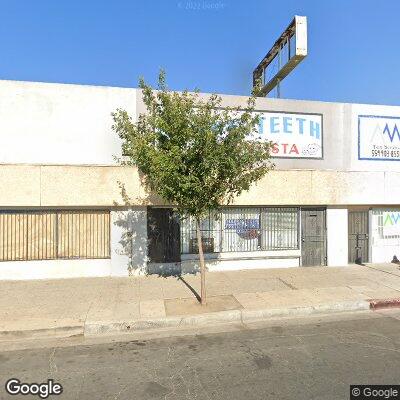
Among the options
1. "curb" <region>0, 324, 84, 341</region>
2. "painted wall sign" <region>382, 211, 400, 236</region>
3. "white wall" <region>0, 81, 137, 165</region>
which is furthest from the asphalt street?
"painted wall sign" <region>382, 211, 400, 236</region>

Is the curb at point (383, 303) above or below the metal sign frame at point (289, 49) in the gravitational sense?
below

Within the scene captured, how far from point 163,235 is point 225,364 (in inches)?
235

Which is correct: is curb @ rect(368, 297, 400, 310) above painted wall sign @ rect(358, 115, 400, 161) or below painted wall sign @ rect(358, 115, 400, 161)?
below

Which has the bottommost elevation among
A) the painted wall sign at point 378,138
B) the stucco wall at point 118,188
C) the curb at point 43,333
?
the curb at point 43,333

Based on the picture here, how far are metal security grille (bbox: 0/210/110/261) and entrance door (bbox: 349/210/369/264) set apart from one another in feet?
27.4

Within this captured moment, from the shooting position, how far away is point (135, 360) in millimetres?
5125

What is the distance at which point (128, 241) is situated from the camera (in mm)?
10273

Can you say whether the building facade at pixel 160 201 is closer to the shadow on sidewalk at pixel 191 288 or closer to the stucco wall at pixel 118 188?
the stucco wall at pixel 118 188

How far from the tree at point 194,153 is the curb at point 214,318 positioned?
771mm

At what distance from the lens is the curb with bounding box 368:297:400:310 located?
7633mm

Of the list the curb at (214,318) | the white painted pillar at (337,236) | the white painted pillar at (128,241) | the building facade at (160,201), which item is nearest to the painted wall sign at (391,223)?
the building facade at (160,201)
